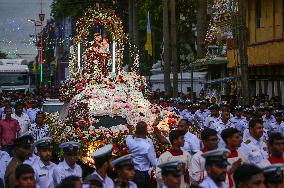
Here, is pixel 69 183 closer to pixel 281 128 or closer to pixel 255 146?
pixel 255 146

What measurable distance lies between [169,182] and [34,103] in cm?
1731

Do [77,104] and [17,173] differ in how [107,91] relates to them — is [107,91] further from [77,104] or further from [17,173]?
[17,173]

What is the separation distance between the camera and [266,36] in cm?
3522

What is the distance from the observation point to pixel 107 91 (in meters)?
18.8

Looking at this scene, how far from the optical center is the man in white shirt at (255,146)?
1173 cm

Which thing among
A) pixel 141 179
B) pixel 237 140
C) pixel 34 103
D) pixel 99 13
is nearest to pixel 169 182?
pixel 237 140

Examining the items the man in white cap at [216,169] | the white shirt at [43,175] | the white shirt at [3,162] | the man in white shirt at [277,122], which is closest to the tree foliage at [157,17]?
the man in white shirt at [277,122]

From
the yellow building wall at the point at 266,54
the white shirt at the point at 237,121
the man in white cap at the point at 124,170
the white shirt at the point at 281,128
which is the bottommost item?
the white shirt at the point at 281,128

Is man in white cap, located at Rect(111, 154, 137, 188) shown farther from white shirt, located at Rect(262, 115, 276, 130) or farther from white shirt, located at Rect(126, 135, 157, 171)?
white shirt, located at Rect(262, 115, 276, 130)

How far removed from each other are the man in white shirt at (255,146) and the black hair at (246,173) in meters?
3.83

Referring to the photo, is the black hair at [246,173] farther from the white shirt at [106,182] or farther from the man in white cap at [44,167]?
the man in white cap at [44,167]

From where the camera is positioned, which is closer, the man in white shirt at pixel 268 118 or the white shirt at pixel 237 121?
the white shirt at pixel 237 121

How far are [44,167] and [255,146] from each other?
11.5 ft

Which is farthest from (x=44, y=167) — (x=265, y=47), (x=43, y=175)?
(x=265, y=47)
